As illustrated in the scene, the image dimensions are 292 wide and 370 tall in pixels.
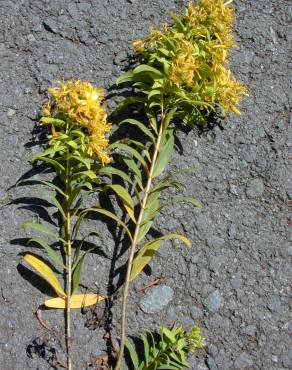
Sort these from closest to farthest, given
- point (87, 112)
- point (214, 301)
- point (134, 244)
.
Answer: point (87, 112)
point (134, 244)
point (214, 301)

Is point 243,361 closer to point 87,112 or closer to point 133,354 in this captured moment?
point 133,354

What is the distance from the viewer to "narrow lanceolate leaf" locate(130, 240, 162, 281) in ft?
6.31

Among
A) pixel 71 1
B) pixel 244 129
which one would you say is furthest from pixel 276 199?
pixel 71 1

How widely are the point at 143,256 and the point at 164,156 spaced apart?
0.33 meters

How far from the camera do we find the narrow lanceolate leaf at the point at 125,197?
1.92 m

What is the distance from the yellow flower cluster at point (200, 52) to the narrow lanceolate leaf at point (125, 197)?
1.19ft

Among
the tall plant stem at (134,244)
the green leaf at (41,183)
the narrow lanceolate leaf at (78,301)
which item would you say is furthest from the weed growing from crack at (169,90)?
the green leaf at (41,183)

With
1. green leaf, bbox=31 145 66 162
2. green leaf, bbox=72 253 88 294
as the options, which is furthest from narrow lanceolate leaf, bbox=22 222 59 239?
green leaf, bbox=31 145 66 162

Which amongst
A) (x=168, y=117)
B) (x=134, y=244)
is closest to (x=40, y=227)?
(x=134, y=244)

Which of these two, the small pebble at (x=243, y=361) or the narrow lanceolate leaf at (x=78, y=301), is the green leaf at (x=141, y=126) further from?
the small pebble at (x=243, y=361)

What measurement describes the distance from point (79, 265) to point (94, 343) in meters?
0.28

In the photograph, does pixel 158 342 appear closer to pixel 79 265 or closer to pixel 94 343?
pixel 94 343

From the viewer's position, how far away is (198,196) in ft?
6.86

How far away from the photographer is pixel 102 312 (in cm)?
201
